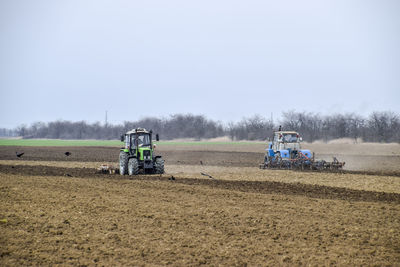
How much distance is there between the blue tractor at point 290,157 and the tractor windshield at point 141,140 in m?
8.78

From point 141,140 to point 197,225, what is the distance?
13.0 m

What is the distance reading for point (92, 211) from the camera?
40.1 ft

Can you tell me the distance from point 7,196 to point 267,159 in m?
17.5

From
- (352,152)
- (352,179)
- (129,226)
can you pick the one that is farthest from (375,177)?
(352,152)

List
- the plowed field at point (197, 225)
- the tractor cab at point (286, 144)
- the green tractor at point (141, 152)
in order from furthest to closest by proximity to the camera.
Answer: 1. the tractor cab at point (286, 144)
2. the green tractor at point (141, 152)
3. the plowed field at point (197, 225)

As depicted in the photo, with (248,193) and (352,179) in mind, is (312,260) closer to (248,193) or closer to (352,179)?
(248,193)

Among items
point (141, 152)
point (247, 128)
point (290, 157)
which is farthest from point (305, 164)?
point (247, 128)

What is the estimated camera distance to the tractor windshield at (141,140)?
75.4 feet

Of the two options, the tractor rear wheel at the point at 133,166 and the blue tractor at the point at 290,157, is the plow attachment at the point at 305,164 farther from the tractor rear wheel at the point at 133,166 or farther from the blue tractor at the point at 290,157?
the tractor rear wheel at the point at 133,166

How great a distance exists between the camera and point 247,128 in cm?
8050

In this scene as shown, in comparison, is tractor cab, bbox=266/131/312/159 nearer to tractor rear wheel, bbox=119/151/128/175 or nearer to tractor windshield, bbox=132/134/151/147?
tractor windshield, bbox=132/134/151/147

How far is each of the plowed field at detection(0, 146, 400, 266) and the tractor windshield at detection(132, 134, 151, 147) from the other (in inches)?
218

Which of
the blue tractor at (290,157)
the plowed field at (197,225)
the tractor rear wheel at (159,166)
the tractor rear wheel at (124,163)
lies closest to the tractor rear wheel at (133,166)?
the tractor rear wheel at (124,163)

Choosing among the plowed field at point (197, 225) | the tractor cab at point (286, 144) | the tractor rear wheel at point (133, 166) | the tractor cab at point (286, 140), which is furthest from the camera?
the tractor cab at point (286, 140)
